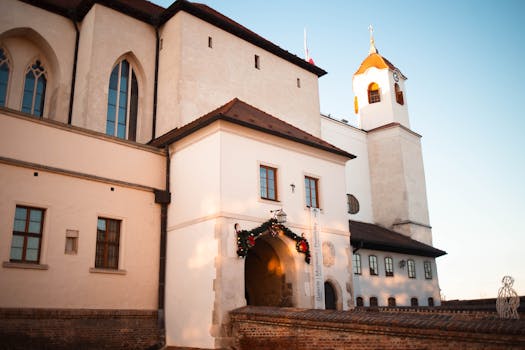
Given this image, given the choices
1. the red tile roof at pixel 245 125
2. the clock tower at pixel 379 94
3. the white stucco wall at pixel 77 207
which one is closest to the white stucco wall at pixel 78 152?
the white stucco wall at pixel 77 207

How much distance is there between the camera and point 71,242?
15.7 metres

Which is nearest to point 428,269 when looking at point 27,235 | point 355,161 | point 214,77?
point 355,161

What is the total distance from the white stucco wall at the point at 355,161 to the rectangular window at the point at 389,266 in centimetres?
409

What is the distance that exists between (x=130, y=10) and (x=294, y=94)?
8.87 m

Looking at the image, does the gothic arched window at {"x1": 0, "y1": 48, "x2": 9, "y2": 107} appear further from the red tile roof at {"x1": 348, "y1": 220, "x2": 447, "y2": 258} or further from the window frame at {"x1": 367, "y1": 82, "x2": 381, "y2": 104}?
the window frame at {"x1": 367, "y1": 82, "x2": 381, "y2": 104}

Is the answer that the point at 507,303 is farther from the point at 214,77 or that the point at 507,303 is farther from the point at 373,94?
the point at 373,94

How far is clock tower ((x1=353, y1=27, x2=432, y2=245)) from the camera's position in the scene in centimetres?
3309

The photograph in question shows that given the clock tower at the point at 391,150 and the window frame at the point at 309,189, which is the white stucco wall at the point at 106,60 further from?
the clock tower at the point at 391,150

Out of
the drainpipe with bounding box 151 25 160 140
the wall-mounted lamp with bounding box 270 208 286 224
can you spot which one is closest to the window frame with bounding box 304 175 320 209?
the wall-mounted lamp with bounding box 270 208 286 224

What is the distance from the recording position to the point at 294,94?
25953 millimetres

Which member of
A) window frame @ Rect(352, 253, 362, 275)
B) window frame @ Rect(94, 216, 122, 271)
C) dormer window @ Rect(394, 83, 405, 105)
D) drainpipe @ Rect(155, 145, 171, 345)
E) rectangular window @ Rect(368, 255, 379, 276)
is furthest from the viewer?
dormer window @ Rect(394, 83, 405, 105)

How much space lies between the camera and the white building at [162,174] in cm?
1525

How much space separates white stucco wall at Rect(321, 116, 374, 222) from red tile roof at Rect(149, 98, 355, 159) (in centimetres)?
1216

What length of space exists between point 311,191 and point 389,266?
11.5 meters
